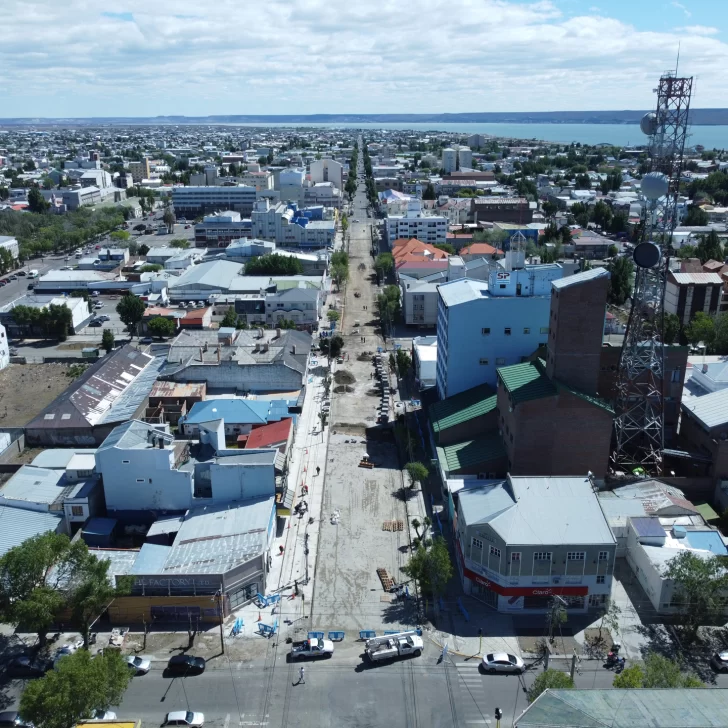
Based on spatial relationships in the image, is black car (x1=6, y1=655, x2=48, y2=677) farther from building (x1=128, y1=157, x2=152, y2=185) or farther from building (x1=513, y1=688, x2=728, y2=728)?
building (x1=128, y1=157, x2=152, y2=185)

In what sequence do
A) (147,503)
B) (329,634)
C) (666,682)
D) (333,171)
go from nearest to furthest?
(666,682) < (329,634) < (147,503) < (333,171)

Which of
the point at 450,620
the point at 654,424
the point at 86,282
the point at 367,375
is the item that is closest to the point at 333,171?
the point at 86,282

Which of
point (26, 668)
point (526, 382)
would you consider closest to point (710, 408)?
point (526, 382)

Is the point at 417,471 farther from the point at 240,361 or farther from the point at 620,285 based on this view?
the point at 620,285

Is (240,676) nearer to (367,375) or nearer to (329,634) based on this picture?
(329,634)

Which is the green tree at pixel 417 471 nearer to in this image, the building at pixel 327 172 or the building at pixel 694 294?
the building at pixel 694 294

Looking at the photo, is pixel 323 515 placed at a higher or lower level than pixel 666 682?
lower
